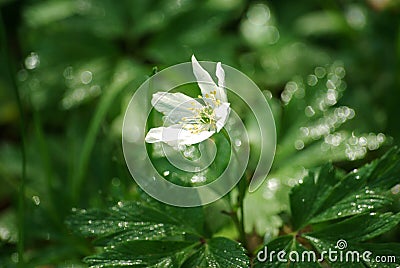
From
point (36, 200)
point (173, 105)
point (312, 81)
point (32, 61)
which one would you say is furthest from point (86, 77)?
point (173, 105)

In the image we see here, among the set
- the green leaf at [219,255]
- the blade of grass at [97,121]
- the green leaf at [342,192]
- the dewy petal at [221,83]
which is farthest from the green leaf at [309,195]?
the blade of grass at [97,121]

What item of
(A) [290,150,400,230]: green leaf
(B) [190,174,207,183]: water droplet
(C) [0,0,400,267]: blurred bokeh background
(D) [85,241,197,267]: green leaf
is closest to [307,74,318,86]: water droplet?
(C) [0,0,400,267]: blurred bokeh background

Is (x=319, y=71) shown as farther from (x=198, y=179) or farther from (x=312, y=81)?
(x=198, y=179)

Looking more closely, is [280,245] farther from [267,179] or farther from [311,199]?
[267,179]

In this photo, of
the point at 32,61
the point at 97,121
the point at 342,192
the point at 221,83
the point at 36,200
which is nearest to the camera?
the point at 221,83

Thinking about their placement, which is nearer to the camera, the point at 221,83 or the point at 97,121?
the point at 221,83

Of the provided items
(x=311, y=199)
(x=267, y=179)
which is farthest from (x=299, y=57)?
(x=311, y=199)
